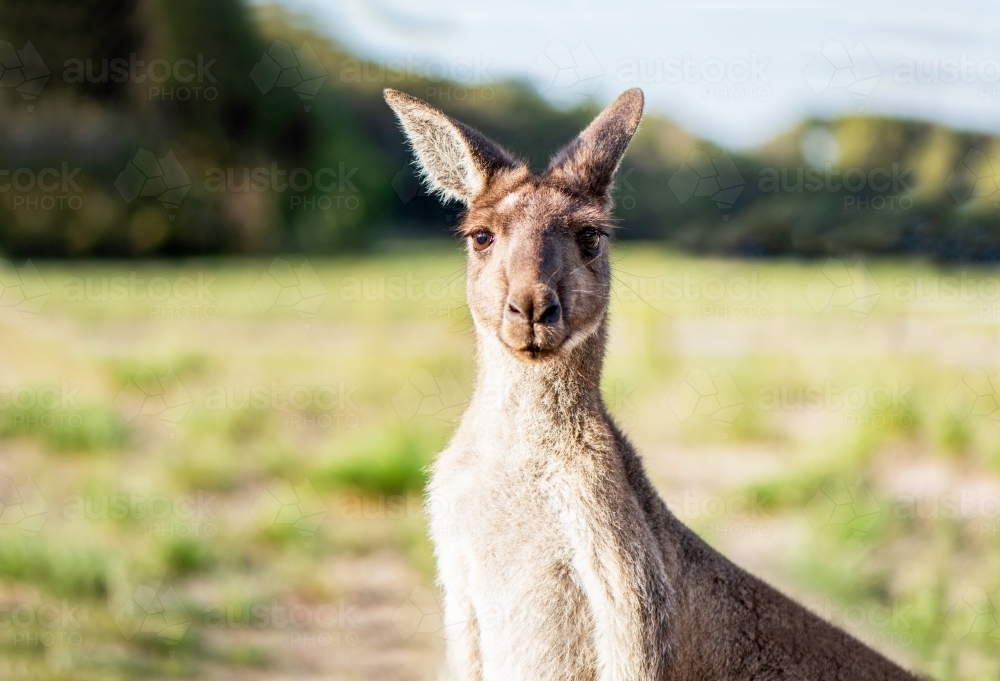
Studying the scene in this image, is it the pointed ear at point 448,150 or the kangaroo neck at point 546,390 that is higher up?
the pointed ear at point 448,150

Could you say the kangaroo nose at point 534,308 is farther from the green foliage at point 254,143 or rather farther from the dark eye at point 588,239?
the green foliage at point 254,143

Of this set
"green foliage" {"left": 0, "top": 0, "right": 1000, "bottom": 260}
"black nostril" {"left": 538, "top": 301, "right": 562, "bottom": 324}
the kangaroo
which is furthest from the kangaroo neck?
"green foliage" {"left": 0, "top": 0, "right": 1000, "bottom": 260}

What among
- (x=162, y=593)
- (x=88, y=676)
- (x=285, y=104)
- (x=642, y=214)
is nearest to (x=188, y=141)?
(x=285, y=104)

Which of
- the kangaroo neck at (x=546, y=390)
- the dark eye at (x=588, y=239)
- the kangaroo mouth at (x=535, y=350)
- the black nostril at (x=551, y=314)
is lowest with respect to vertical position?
the kangaroo neck at (x=546, y=390)

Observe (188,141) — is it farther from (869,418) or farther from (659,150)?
(869,418)

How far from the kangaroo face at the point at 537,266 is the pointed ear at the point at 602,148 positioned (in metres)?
0.08

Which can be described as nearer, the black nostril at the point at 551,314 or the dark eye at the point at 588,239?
the black nostril at the point at 551,314

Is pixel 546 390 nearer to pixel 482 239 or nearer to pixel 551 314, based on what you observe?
pixel 551 314

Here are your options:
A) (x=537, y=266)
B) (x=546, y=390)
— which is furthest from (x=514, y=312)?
(x=546, y=390)

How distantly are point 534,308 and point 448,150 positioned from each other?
3.09 feet

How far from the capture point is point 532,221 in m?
3.68

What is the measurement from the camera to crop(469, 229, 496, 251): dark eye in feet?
Answer: 12.5

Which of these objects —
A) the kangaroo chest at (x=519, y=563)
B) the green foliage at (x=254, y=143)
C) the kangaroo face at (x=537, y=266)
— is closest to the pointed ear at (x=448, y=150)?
the kangaroo face at (x=537, y=266)

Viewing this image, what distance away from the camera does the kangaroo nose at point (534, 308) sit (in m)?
3.38
